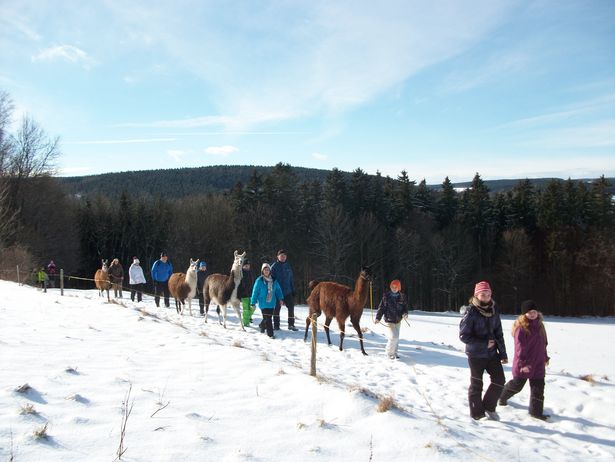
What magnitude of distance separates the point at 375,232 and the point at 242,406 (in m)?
34.3

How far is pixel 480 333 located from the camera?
17.2 feet

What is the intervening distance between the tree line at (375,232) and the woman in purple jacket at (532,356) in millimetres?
29494

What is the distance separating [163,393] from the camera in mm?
4773

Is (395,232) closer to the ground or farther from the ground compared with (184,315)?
farther from the ground

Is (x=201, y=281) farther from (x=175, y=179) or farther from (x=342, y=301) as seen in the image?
(x=175, y=179)

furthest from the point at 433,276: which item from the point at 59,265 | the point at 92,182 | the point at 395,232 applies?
the point at 92,182

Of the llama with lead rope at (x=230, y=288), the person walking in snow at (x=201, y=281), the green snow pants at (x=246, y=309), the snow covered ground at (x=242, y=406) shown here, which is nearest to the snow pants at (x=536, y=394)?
the snow covered ground at (x=242, y=406)

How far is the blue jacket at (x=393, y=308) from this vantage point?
8.41m

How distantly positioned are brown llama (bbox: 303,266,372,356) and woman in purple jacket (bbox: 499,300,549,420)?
11.2 ft

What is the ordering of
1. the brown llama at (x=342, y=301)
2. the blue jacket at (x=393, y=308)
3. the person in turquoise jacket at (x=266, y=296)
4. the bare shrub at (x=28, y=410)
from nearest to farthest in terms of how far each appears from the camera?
the bare shrub at (x=28, y=410), the blue jacket at (x=393, y=308), the brown llama at (x=342, y=301), the person in turquoise jacket at (x=266, y=296)

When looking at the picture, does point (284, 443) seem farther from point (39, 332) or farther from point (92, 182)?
point (92, 182)

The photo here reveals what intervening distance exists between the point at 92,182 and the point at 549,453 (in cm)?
10218

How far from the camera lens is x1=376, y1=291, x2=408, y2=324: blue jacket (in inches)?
331

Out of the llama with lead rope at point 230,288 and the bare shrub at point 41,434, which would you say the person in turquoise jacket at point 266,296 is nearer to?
the llama with lead rope at point 230,288
